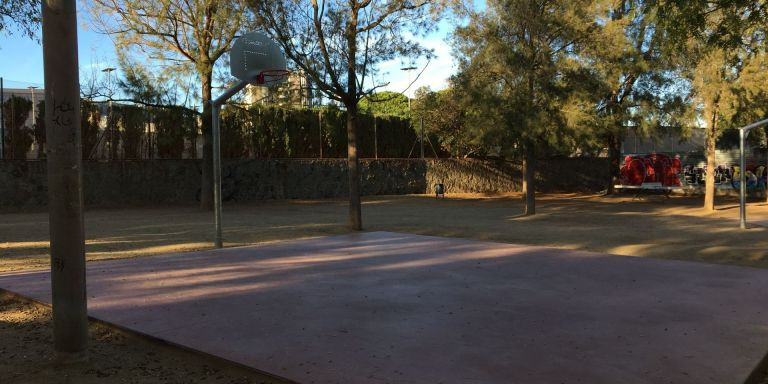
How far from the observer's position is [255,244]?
12344 mm

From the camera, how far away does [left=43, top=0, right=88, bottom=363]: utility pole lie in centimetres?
468

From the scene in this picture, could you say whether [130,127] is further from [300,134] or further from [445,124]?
[445,124]

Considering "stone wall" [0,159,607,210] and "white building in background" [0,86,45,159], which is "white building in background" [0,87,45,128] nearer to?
"white building in background" [0,86,45,159]

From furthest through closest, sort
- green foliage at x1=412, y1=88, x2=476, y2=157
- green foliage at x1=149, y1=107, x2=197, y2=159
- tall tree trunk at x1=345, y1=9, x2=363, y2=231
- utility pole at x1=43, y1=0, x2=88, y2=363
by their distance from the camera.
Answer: green foliage at x1=412, y1=88, x2=476, y2=157, green foliage at x1=149, y1=107, x2=197, y2=159, tall tree trunk at x1=345, y1=9, x2=363, y2=231, utility pole at x1=43, y1=0, x2=88, y2=363

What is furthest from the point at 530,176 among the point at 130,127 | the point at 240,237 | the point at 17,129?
the point at 17,129

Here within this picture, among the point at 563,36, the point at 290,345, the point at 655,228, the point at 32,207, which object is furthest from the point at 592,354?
the point at 32,207

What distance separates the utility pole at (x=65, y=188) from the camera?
4680 mm

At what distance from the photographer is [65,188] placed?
4742mm

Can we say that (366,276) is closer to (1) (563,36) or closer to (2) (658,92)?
(1) (563,36)

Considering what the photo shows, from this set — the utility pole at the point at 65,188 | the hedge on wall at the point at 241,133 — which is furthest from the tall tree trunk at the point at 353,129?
the utility pole at the point at 65,188

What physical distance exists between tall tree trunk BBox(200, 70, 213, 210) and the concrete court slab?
13.0m

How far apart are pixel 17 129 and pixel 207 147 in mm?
7130

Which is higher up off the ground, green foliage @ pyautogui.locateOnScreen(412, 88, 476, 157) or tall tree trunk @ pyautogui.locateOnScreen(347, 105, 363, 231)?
green foliage @ pyautogui.locateOnScreen(412, 88, 476, 157)

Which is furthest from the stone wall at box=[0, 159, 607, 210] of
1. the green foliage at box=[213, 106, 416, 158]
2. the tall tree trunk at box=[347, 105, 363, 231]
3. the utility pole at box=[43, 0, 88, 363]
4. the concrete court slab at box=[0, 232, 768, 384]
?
the utility pole at box=[43, 0, 88, 363]
